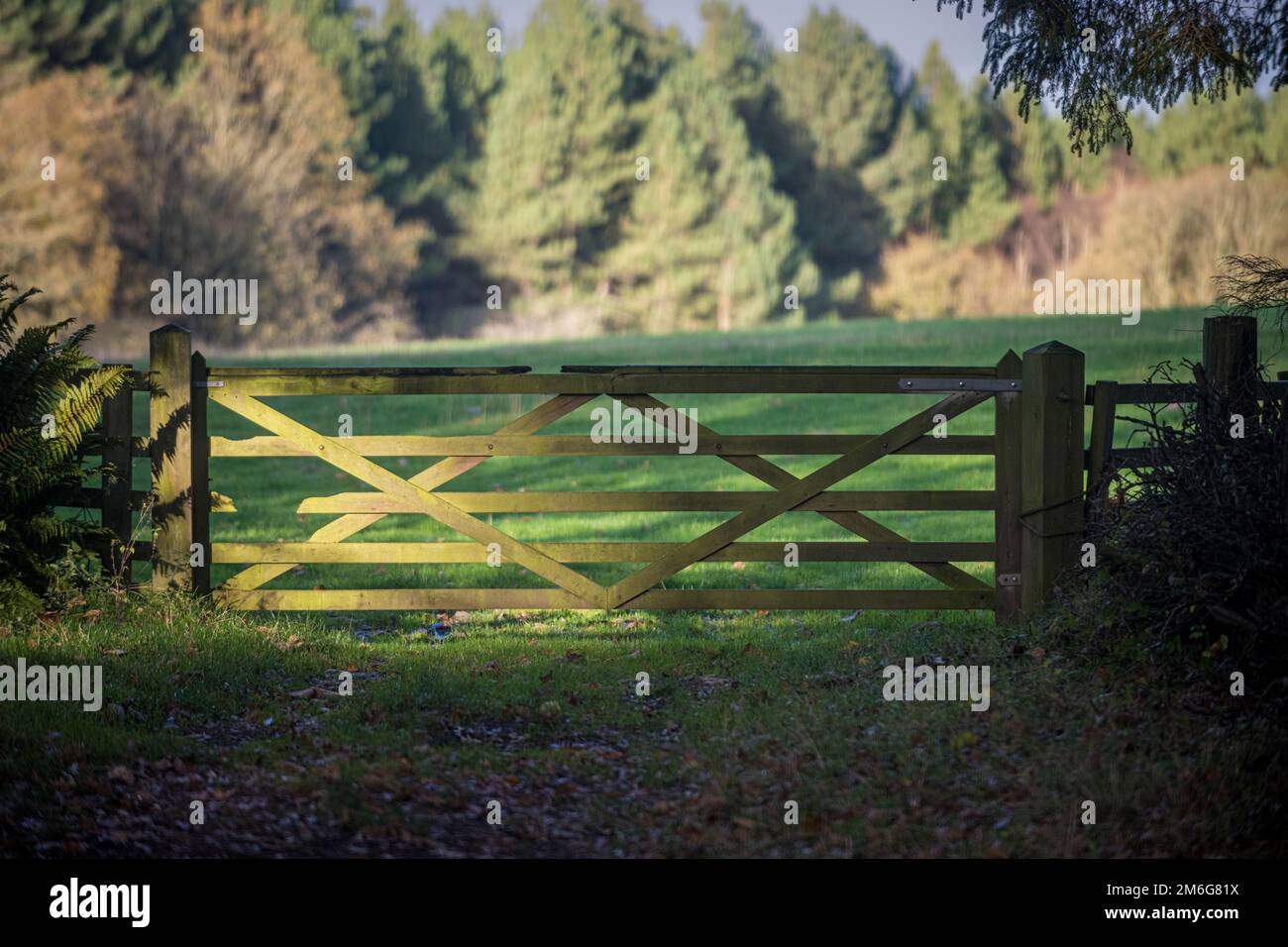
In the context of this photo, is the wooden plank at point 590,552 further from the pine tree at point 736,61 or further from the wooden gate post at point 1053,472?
the pine tree at point 736,61

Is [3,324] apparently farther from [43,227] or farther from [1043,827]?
[43,227]

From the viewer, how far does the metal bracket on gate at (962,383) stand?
29.9ft

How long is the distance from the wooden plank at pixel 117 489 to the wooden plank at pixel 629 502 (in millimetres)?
1357

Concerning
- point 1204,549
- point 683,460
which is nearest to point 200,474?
point 1204,549

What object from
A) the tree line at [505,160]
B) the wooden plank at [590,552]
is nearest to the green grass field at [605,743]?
the wooden plank at [590,552]

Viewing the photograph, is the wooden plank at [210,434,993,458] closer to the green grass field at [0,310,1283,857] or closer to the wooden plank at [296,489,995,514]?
the wooden plank at [296,489,995,514]

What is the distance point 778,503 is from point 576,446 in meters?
1.69

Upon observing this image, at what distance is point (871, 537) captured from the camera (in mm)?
9344

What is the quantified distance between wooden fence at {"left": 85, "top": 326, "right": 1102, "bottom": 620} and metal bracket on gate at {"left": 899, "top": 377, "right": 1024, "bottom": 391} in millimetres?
14

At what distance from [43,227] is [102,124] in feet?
16.6

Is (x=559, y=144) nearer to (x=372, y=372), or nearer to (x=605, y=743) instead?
(x=372, y=372)

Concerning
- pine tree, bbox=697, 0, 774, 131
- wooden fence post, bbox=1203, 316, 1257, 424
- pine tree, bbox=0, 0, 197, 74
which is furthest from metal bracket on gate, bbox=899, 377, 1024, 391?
pine tree, bbox=697, 0, 774, 131

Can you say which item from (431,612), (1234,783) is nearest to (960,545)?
(1234,783)

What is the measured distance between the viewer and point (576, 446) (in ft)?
31.2
